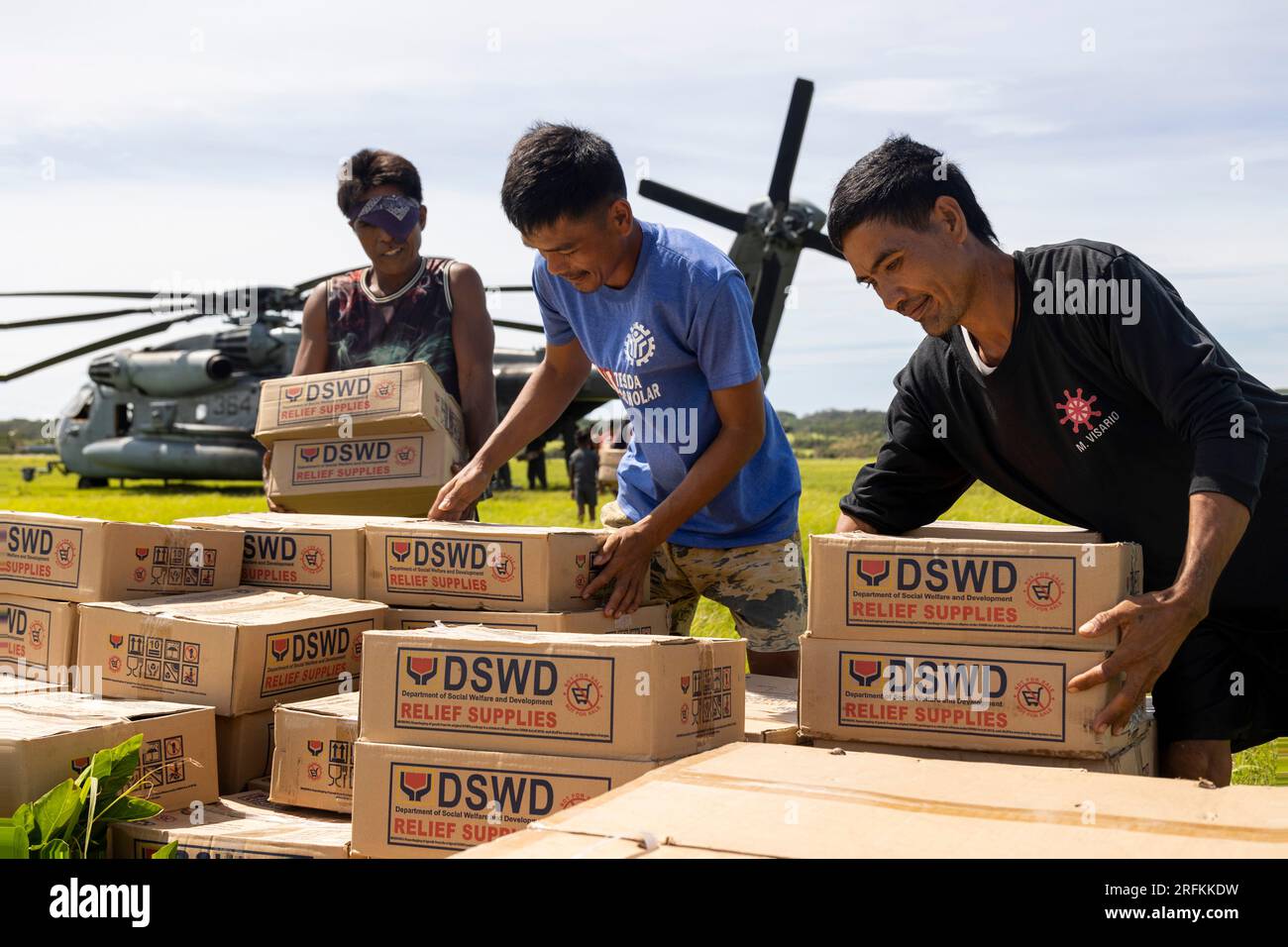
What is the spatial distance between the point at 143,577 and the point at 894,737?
187 centimetres

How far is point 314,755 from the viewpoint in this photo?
2303 millimetres

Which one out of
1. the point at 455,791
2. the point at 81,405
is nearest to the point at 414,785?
the point at 455,791

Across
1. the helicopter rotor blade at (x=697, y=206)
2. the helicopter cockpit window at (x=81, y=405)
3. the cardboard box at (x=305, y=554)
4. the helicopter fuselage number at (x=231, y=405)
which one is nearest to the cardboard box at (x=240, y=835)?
the cardboard box at (x=305, y=554)

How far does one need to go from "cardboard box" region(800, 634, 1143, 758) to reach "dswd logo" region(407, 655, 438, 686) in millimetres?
707

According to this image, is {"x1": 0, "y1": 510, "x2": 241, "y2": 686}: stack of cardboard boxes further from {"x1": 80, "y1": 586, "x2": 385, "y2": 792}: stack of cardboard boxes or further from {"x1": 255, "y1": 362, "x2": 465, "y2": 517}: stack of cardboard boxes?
{"x1": 255, "y1": 362, "x2": 465, "y2": 517}: stack of cardboard boxes

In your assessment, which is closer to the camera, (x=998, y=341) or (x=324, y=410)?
(x=998, y=341)

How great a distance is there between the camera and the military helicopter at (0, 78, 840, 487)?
19609 mm

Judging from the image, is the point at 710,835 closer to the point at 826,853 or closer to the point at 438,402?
the point at 826,853

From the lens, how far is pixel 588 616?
8.68 ft

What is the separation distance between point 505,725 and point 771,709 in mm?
743

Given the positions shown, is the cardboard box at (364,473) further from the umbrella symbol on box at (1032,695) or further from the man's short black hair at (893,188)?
the umbrella symbol on box at (1032,695)

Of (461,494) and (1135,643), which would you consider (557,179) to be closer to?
(461,494)

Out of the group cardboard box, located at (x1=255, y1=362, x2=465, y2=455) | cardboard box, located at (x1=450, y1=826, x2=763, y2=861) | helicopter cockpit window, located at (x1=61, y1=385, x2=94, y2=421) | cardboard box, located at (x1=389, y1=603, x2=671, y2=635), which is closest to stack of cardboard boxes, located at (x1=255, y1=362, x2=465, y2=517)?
cardboard box, located at (x1=255, y1=362, x2=465, y2=455)
